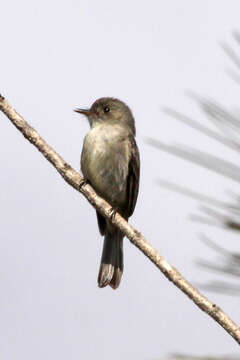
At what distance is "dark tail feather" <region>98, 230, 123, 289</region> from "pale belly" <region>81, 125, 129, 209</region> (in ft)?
1.59

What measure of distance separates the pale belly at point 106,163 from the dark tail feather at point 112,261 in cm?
48

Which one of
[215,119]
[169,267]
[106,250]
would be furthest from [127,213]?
[215,119]

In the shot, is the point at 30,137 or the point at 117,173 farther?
the point at 117,173

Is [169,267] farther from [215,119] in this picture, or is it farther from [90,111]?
[90,111]

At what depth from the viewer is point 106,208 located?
320 centimetres

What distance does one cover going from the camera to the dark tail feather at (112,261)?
4.87 m

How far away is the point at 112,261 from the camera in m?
5.21

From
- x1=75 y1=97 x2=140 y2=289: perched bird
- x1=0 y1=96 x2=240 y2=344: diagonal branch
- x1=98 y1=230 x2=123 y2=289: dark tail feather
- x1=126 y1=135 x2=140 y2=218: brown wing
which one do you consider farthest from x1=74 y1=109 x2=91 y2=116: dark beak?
x1=0 y1=96 x2=240 y2=344: diagonal branch

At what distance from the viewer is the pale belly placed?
486 centimetres

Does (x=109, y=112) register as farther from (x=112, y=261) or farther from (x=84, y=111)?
(x=112, y=261)

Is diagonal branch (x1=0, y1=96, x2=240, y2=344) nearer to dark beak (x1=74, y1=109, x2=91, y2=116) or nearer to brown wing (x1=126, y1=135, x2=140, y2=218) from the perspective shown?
brown wing (x1=126, y1=135, x2=140, y2=218)

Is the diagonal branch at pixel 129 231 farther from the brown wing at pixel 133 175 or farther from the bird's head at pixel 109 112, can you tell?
the bird's head at pixel 109 112

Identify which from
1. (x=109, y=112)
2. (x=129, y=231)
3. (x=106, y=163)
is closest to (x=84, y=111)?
(x=109, y=112)

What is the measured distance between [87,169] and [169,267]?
263 centimetres
